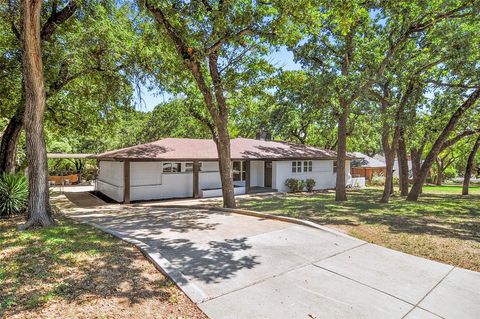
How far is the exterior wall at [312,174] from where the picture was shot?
67.4 feet

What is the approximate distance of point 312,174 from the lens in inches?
880

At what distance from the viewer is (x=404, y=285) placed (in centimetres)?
441

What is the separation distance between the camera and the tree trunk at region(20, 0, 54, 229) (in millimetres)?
7047

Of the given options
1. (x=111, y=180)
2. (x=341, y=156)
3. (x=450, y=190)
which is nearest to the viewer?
Answer: (x=341, y=156)

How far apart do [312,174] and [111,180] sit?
48.0 ft

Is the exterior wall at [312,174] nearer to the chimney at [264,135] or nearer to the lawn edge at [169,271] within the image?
the chimney at [264,135]

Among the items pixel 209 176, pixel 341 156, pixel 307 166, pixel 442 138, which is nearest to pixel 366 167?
pixel 307 166

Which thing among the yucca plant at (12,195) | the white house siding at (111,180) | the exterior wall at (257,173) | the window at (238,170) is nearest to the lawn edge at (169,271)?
the yucca plant at (12,195)

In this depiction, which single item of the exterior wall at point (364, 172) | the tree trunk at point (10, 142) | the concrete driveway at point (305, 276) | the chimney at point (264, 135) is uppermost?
the chimney at point (264, 135)

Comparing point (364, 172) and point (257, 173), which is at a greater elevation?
point (257, 173)

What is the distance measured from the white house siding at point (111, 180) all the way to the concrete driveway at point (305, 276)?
387 inches

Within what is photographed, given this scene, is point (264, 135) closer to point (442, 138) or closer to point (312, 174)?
point (312, 174)

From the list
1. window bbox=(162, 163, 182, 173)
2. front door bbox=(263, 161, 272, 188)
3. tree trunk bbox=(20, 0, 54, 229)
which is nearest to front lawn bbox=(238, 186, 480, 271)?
tree trunk bbox=(20, 0, 54, 229)

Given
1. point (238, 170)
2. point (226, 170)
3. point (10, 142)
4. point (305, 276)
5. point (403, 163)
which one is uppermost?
point (10, 142)
